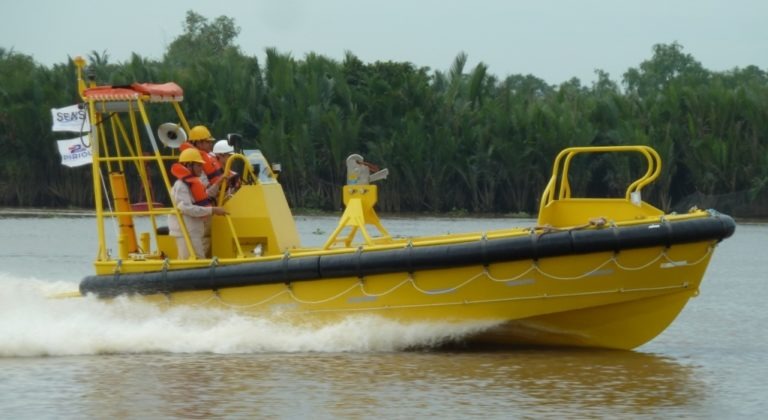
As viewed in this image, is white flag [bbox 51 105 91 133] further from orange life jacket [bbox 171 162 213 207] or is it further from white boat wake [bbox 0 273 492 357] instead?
white boat wake [bbox 0 273 492 357]

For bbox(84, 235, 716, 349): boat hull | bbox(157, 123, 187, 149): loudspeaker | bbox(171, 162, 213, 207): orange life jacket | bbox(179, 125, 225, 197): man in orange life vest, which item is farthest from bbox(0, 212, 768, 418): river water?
bbox(157, 123, 187, 149): loudspeaker

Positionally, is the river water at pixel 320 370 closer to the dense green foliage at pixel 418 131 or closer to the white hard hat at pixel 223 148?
the white hard hat at pixel 223 148

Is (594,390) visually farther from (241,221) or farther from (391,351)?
(241,221)

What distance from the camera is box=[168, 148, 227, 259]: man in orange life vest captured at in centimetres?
1465

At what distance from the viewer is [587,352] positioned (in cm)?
1423

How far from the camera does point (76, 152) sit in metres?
15.1

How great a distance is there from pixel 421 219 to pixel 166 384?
2626 cm

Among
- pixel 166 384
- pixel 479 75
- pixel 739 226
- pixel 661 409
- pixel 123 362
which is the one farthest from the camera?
pixel 479 75

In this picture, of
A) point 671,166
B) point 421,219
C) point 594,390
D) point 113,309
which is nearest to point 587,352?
point 594,390

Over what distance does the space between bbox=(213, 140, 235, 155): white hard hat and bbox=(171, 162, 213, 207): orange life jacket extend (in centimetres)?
61

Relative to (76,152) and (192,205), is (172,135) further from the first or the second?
(192,205)

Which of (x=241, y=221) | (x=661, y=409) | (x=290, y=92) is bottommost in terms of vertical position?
(x=661, y=409)

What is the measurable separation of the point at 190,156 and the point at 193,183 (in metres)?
0.27

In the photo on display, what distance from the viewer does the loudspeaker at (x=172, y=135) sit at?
15.3 m
